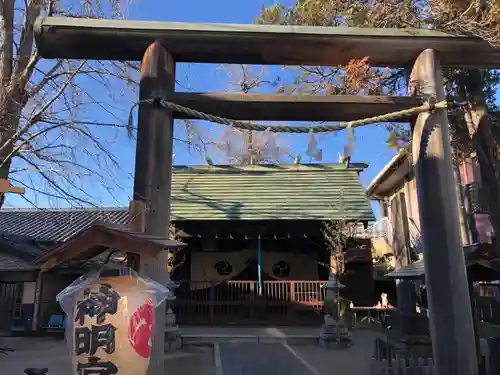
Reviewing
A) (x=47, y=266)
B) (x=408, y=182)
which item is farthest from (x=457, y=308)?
(x=408, y=182)

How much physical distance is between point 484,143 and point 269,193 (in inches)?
415

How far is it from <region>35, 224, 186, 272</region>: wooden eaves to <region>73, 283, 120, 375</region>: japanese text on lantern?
0.45 meters

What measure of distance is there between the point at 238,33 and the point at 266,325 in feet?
37.8

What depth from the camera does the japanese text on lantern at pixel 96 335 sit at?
3.73 meters

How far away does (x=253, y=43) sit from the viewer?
546 centimetres

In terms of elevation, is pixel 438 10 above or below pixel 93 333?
above

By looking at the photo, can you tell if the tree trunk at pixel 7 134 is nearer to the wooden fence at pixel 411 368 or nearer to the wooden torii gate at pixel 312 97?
the wooden torii gate at pixel 312 97

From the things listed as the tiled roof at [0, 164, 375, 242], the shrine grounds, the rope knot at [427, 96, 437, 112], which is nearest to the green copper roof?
the tiled roof at [0, 164, 375, 242]

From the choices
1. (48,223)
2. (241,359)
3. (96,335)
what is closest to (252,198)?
(241,359)

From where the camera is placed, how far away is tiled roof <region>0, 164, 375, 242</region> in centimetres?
1559

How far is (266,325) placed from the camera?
1469cm

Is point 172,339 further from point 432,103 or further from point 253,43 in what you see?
point 432,103

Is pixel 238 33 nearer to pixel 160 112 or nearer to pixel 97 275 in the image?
pixel 160 112

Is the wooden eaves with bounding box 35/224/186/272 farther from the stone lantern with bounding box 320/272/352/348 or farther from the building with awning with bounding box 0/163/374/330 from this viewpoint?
the building with awning with bounding box 0/163/374/330
